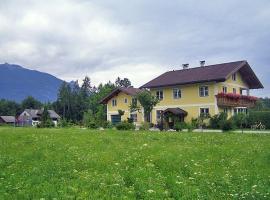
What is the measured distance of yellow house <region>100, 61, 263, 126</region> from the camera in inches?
2279

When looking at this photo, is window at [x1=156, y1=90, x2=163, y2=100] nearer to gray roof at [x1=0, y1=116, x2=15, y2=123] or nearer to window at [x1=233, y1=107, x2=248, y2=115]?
window at [x1=233, y1=107, x2=248, y2=115]

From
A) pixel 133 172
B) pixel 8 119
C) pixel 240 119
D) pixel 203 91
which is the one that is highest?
pixel 203 91

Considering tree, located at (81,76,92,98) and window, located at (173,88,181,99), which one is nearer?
window, located at (173,88,181,99)

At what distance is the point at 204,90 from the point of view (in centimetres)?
5919

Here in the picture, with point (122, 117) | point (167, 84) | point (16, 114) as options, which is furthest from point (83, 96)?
point (167, 84)

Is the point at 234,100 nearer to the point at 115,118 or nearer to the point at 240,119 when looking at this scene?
the point at 240,119

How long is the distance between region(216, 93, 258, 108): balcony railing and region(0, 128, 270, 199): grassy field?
133ft

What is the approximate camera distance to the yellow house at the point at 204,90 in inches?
2279

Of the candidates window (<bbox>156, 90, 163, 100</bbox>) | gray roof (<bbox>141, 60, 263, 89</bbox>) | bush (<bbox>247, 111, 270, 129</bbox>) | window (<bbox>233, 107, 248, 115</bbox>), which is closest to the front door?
gray roof (<bbox>141, 60, 263, 89</bbox>)

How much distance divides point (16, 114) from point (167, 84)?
318ft

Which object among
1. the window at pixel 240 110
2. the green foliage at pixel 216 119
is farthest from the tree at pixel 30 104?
the green foliage at pixel 216 119

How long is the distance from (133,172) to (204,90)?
160ft

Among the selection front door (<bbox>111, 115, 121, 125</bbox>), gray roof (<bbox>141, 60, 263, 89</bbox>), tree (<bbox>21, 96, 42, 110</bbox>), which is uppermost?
tree (<bbox>21, 96, 42, 110</bbox>)

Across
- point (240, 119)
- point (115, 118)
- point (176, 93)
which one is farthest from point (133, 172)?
point (115, 118)
